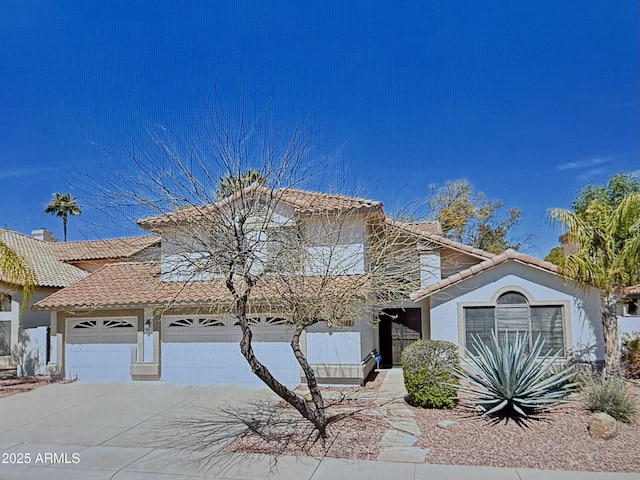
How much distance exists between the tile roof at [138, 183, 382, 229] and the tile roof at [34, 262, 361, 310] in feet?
9.20

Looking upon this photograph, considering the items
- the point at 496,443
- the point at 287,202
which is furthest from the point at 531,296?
the point at 287,202

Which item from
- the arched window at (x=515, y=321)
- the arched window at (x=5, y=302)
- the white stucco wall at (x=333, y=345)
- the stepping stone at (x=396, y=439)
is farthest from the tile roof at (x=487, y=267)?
the arched window at (x=5, y=302)

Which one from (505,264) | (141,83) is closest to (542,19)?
(505,264)

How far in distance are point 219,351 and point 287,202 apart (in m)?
5.59

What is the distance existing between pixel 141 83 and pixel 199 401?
8.52m

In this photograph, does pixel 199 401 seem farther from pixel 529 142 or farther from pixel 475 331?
pixel 529 142

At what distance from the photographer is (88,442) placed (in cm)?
934

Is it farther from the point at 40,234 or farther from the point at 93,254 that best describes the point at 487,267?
the point at 40,234

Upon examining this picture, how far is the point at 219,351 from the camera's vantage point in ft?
52.1

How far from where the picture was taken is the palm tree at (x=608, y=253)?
12.9 meters

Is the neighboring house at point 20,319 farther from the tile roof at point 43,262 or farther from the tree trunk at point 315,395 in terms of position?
the tree trunk at point 315,395

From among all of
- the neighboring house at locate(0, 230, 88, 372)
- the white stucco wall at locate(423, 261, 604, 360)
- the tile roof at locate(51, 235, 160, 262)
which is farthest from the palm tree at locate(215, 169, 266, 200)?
the tile roof at locate(51, 235, 160, 262)

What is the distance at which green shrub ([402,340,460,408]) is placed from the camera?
10.8 m

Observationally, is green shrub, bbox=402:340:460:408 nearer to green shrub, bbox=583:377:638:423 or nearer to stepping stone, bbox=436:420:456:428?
stepping stone, bbox=436:420:456:428
